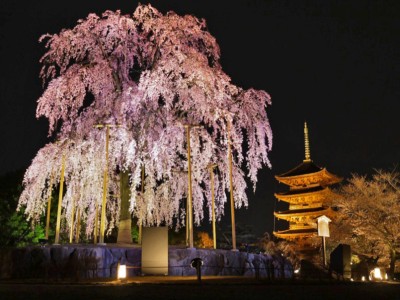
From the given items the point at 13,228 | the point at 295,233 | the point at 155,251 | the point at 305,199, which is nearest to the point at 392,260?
the point at 295,233

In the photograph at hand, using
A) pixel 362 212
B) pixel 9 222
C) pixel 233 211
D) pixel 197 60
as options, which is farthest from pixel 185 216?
pixel 362 212

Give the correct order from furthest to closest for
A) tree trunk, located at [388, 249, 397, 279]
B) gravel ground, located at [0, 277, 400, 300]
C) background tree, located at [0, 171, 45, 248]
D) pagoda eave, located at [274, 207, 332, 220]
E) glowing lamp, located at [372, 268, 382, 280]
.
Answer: pagoda eave, located at [274, 207, 332, 220]
tree trunk, located at [388, 249, 397, 279]
background tree, located at [0, 171, 45, 248]
glowing lamp, located at [372, 268, 382, 280]
gravel ground, located at [0, 277, 400, 300]

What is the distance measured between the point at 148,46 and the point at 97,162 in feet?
18.5

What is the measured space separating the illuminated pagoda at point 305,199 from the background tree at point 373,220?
990cm

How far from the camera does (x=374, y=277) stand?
2161 centimetres

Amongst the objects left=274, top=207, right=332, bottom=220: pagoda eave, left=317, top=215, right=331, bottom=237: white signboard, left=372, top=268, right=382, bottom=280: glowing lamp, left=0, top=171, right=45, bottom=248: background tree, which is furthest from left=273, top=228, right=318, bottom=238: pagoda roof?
left=317, top=215, right=331, bottom=237: white signboard

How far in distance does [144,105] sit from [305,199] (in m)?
33.2

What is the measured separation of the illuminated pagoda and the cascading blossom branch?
27782mm

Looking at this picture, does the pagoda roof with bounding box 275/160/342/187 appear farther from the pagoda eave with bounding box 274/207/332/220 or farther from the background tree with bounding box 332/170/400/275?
the background tree with bounding box 332/170/400/275

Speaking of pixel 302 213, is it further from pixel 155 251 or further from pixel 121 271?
pixel 121 271

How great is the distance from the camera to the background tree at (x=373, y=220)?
1247 inches

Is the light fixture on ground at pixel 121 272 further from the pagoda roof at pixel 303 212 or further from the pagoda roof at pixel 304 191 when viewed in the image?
the pagoda roof at pixel 304 191

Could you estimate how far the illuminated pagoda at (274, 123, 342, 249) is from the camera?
46.7 metres

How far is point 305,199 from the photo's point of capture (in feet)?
163
